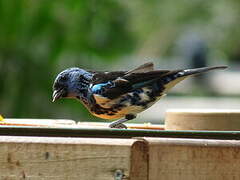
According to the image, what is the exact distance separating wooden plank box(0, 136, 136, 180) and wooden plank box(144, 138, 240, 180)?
115 mm

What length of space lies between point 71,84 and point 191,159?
8.57 feet

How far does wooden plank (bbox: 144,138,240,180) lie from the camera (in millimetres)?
3180

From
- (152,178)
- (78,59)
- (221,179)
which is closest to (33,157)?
(152,178)

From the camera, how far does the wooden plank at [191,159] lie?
3180 millimetres

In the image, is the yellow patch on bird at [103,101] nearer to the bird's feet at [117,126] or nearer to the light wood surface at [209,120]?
the bird's feet at [117,126]

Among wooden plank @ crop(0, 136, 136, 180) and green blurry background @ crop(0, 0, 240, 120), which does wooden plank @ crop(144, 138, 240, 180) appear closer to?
wooden plank @ crop(0, 136, 136, 180)

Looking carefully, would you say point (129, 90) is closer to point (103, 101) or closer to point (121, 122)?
point (103, 101)

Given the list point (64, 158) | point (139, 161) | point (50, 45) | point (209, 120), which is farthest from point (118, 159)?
point (50, 45)

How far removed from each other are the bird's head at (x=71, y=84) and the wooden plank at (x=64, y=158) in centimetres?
243

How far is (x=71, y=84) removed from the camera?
5727mm

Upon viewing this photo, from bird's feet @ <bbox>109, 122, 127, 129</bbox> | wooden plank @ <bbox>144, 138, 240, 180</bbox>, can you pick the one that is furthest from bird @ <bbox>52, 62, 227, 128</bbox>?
wooden plank @ <bbox>144, 138, 240, 180</bbox>

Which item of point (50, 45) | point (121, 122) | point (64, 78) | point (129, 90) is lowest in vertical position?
point (121, 122)

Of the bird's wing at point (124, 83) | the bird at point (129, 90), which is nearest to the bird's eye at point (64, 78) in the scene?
the bird at point (129, 90)

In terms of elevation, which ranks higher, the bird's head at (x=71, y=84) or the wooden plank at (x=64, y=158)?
the bird's head at (x=71, y=84)
